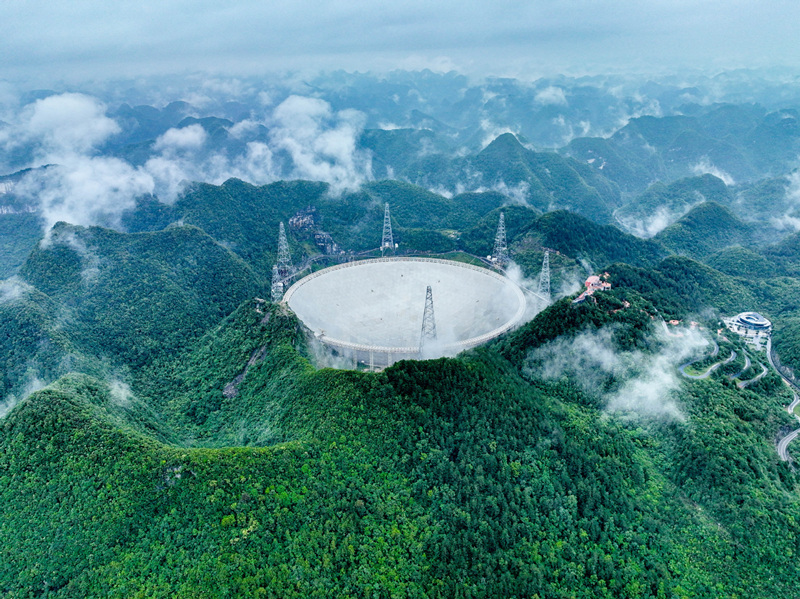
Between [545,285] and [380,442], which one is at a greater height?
[380,442]

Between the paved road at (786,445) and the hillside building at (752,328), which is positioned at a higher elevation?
the paved road at (786,445)

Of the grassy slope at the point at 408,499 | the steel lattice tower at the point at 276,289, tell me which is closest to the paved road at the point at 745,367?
the grassy slope at the point at 408,499

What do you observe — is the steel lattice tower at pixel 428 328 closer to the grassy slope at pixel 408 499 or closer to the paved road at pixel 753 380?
the grassy slope at pixel 408 499

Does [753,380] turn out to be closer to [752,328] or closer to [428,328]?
[752,328]

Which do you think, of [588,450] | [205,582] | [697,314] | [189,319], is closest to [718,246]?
[697,314]

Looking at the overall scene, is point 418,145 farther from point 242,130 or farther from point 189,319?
point 189,319

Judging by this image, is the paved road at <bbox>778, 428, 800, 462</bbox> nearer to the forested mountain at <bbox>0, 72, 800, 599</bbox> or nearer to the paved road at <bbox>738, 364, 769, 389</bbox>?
the forested mountain at <bbox>0, 72, 800, 599</bbox>

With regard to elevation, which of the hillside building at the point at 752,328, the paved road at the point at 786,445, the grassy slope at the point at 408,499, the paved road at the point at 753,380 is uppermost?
the grassy slope at the point at 408,499

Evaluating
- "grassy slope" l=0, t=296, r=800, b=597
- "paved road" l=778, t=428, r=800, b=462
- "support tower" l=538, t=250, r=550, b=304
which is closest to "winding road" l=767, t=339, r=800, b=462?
"paved road" l=778, t=428, r=800, b=462

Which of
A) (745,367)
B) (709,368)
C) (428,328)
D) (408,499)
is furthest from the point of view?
(428,328)

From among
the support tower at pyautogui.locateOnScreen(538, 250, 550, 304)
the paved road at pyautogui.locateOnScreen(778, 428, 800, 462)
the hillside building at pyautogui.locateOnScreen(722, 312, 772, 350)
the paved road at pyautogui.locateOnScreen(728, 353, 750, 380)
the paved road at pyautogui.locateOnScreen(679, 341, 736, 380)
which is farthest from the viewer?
the support tower at pyautogui.locateOnScreen(538, 250, 550, 304)

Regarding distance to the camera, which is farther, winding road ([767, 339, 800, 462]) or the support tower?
the support tower

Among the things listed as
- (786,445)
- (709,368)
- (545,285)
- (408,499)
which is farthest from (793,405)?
(408,499)

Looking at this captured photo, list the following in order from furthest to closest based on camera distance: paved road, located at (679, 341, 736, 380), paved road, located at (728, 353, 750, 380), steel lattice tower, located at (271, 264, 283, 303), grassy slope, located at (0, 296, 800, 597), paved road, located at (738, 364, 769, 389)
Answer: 1. steel lattice tower, located at (271, 264, 283, 303)
2. paved road, located at (728, 353, 750, 380)
3. paved road, located at (738, 364, 769, 389)
4. paved road, located at (679, 341, 736, 380)
5. grassy slope, located at (0, 296, 800, 597)
